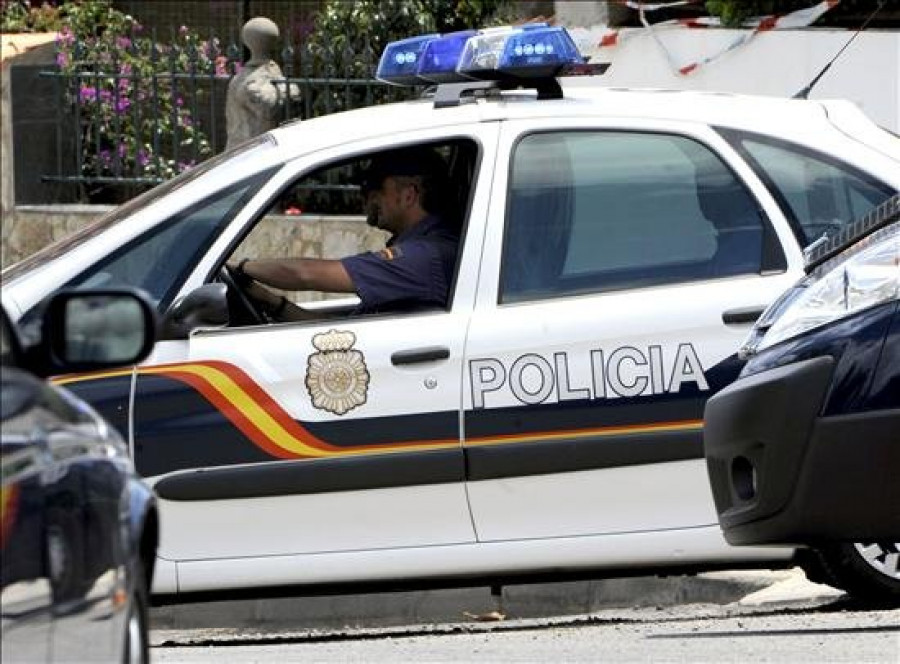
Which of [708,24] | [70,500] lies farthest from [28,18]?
[70,500]

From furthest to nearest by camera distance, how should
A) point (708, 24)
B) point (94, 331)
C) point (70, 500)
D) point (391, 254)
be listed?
1. point (708, 24)
2. point (391, 254)
3. point (94, 331)
4. point (70, 500)

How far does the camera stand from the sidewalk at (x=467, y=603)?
878 cm

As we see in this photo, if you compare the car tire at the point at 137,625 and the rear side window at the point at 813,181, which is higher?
the rear side window at the point at 813,181

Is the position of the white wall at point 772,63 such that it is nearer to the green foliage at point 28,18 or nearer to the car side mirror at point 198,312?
the green foliage at point 28,18

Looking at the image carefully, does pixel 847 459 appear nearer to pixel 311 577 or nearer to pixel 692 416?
pixel 692 416

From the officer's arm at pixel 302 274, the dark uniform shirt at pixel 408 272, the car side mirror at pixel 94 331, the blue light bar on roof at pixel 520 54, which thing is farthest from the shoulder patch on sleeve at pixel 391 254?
the car side mirror at pixel 94 331

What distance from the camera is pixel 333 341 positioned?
768 centimetres

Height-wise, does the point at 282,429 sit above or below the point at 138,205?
below

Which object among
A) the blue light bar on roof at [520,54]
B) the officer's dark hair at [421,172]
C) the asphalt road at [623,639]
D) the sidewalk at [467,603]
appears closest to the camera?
the asphalt road at [623,639]

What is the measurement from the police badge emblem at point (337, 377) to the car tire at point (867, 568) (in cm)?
145

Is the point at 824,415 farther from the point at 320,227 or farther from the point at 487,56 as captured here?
the point at 320,227

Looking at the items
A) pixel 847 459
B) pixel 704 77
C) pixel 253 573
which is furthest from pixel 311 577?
pixel 704 77

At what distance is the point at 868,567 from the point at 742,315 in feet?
2.74

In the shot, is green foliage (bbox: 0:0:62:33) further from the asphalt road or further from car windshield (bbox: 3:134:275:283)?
car windshield (bbox: 3:134:275:283)
